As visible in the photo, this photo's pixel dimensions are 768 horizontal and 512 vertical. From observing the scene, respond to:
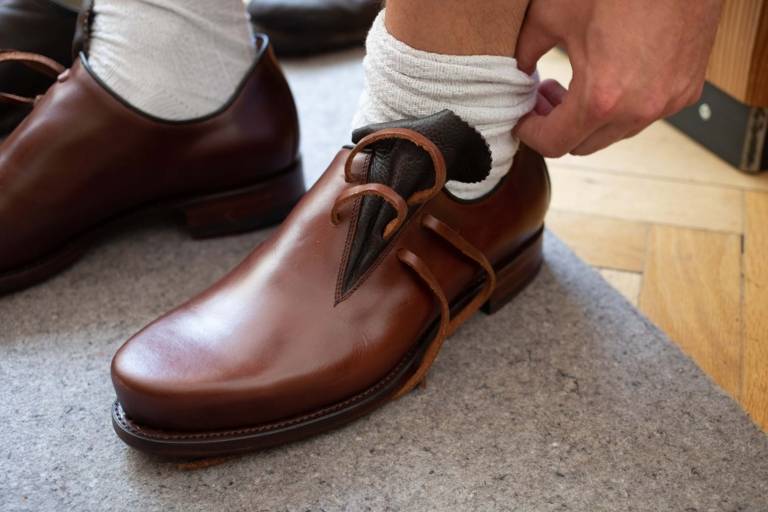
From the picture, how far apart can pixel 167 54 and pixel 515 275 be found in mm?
460

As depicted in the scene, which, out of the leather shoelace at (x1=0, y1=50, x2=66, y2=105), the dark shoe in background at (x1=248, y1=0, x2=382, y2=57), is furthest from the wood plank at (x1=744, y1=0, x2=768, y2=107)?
the leather shoelace at (x1=0, y1=50, x2=66, y2=105)

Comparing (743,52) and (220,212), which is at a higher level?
(743,52)

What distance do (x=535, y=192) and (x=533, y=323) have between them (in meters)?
0.13

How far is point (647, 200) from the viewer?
1.05 meters

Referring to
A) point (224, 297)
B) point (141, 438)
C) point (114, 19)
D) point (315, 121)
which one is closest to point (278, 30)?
point (315, 121)

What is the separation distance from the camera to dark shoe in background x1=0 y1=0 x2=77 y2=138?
3.15 feet

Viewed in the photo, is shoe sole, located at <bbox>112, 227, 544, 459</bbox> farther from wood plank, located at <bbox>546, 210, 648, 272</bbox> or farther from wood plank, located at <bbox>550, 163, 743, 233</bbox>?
wood plank, located at <bbox>550, 163, 743, 233</bbox>

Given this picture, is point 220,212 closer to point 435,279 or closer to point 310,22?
point 435,279

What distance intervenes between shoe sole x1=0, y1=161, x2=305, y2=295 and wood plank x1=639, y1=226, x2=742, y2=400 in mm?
437

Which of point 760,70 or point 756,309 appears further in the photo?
point 760,70

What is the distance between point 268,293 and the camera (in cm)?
68

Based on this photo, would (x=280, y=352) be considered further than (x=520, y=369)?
No

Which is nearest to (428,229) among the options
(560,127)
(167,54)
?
(560,127)

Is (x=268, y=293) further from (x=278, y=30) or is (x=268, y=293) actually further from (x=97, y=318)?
(x=278, y=30)
